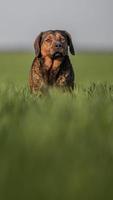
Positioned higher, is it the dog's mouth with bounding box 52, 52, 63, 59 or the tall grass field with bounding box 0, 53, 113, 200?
the tall grass field with bounding box 0, 53, 113, 200

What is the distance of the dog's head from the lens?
7445mm

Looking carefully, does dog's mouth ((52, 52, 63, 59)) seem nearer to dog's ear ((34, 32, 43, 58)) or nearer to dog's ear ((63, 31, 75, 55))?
dog's ear ((34, 32, 43, 58))

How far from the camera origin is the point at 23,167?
2.23m

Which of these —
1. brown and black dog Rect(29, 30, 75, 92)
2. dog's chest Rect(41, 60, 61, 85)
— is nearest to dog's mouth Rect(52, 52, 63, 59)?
brown and black dog Rect(29, 30, 75, 92)

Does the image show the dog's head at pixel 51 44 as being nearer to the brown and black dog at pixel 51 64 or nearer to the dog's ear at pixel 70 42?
the brown and black dog at pixel 51 64

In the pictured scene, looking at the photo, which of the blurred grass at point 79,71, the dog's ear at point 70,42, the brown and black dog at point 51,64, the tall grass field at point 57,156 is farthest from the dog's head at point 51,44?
the blurred grass at point 79,71

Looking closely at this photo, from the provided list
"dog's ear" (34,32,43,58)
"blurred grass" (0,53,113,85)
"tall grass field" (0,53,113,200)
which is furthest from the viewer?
"blurred grass" (0,53,113,85)

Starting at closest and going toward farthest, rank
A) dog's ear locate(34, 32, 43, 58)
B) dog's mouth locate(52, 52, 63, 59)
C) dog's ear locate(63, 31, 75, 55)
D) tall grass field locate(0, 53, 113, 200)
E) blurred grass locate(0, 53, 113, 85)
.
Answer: tall grass field locate(0, 53, 113, 200) → dog's mouth locate(52, 52, 63, 59) → dog's ear locate(34, 32, 43, 58) → dog's ear locate(63, 31, 75, 55) → blurred grass locate(0, 53, 113, 85)

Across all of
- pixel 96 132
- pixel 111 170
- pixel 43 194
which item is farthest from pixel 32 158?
pixel 96 132

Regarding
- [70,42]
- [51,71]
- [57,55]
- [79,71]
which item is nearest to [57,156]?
[57,55]

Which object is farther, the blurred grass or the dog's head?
the blurred grass

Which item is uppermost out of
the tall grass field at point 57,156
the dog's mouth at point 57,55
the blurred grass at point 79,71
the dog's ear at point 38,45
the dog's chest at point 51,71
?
the tall grass field at point 57,156

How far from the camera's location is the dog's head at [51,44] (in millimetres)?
7445

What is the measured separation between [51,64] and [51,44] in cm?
32
